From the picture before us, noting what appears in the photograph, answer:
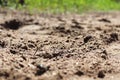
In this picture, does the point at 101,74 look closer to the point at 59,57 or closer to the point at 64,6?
the point at 59,57

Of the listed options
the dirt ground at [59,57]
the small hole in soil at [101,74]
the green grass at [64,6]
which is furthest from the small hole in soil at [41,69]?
the green grass at [64,6]

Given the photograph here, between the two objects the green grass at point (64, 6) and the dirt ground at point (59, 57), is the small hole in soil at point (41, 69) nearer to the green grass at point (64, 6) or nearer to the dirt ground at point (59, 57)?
the dirt ground at point (59, 57)

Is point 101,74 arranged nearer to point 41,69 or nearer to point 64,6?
point 41,69

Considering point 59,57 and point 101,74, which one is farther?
point 59,57

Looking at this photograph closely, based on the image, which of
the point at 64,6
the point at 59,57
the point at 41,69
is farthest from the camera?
the point at 64,6

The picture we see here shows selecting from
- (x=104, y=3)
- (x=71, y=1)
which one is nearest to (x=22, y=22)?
(x=71, y=1)

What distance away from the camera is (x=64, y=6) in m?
6.67

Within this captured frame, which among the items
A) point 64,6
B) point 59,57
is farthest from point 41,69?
point 64,6

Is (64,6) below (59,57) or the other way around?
below

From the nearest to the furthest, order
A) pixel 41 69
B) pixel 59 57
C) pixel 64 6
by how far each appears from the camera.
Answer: pixel 41 69
pixel 59 57
pixel 64 6

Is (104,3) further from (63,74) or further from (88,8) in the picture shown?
(63,74)

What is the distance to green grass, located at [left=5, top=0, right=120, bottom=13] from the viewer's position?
19.6ft

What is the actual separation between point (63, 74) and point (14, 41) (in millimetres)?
954

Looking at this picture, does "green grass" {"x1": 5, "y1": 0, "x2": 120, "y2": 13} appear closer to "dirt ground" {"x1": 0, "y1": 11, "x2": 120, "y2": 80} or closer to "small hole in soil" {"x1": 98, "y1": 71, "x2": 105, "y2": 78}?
"dirt ground" {"x1": 0, "y1": 11, "x2": 120, "y2": 80}
